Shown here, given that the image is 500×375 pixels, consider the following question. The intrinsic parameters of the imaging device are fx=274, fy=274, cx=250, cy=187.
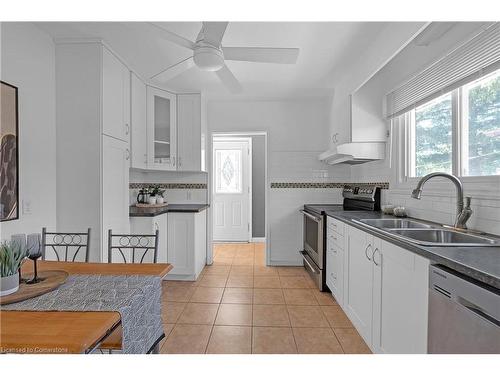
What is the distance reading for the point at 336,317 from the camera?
240 centimetres

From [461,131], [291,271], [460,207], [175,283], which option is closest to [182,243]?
[175,283]

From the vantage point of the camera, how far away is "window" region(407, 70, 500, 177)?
5.56ft

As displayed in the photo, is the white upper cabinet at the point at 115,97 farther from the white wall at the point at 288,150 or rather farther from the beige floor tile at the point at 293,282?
the beige floor tile at the point at 293,282

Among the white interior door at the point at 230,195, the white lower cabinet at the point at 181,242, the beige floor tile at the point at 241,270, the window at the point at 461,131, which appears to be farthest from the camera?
the white interior door at the point at 230,195

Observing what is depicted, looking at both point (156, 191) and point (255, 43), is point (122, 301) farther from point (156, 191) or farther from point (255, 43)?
point (156, 191)

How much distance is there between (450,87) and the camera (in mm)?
1930

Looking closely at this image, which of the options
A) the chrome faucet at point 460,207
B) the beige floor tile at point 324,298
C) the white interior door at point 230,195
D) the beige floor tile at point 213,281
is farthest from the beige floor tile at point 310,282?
the white interior door at point 230,195

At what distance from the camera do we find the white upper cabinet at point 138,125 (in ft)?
9.57

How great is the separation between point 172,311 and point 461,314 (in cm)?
223

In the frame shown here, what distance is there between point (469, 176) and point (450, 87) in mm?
638

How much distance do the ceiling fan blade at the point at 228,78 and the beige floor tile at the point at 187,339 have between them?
1990 mm

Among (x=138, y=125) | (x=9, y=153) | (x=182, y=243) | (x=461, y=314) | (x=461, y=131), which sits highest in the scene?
(x=138, y=125)

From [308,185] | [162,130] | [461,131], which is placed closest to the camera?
[461,131]
